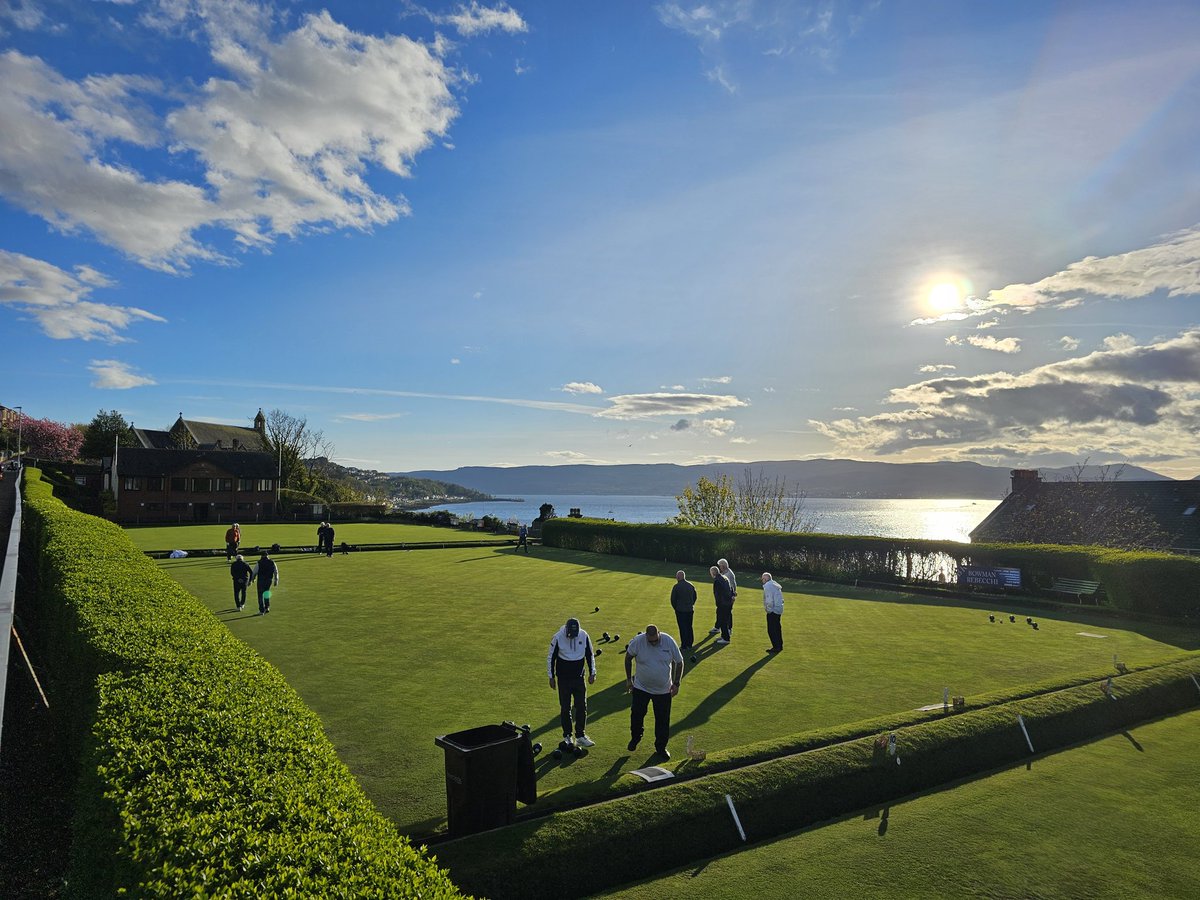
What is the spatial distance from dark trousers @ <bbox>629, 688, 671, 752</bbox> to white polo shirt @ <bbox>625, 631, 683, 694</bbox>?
0.33ft

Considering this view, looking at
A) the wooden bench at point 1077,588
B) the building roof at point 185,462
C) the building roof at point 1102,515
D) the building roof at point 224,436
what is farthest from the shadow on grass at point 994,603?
the building roof at point 224,436

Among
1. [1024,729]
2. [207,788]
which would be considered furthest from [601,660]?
[207,788]

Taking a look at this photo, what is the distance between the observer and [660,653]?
9531 millimetres

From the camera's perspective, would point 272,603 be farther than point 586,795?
Yes

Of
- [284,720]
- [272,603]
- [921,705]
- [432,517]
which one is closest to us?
[284,720]

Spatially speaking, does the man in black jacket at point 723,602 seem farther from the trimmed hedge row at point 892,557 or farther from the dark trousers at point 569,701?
the trimmed hedge row at point 892,557

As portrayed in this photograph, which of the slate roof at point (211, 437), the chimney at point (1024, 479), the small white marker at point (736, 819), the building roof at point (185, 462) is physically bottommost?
the small white marker at point (736, 819)

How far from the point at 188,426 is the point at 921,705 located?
103349mm

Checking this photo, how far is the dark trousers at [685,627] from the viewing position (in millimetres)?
16156

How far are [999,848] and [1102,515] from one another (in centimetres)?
3988

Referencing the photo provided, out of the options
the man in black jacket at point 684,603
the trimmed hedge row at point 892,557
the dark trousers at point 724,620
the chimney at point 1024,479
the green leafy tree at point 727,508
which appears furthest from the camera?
the green leafy tree at point 727,508

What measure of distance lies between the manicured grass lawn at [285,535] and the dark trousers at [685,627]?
31.4 meters

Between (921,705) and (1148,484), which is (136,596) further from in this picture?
(1148,484)

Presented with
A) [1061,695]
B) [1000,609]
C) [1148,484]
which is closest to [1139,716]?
[1061,695]
